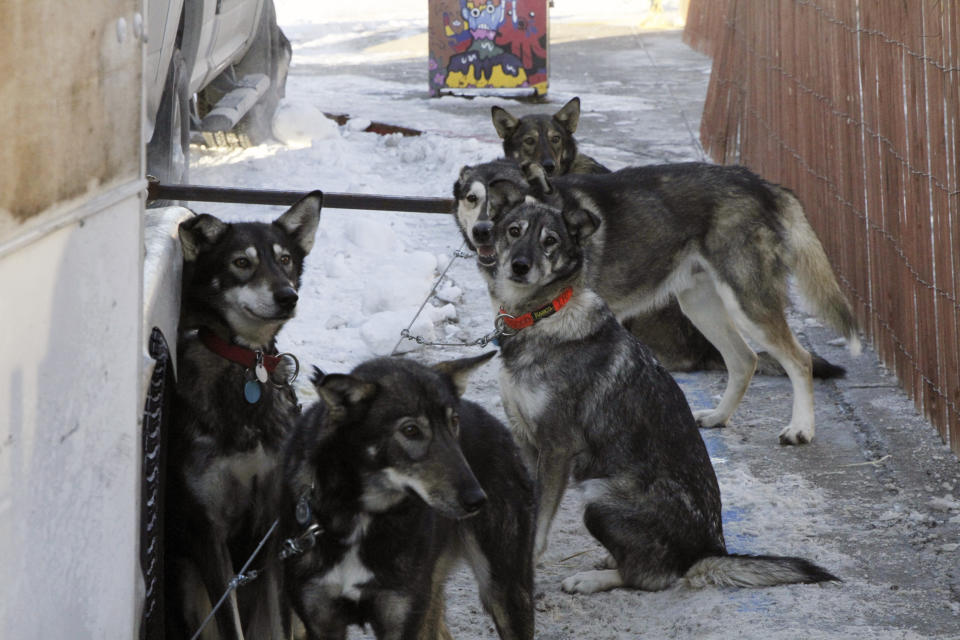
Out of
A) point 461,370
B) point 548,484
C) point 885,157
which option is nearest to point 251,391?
point 461,370

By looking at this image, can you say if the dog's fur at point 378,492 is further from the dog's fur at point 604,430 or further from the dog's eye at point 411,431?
the dog's fur at point 604,430

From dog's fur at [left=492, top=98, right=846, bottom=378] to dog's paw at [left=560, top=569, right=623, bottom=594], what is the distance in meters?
2.28

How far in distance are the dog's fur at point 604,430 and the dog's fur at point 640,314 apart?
166cm

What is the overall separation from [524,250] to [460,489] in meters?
1.76

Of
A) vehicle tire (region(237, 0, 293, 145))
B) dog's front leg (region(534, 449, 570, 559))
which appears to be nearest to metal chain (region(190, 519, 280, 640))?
dog's front leg (region(534, 449, 570, 559))

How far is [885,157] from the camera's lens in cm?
620

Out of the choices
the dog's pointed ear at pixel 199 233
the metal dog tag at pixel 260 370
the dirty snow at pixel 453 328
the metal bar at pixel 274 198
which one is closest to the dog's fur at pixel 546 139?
the dirty snow at pixel 453 328

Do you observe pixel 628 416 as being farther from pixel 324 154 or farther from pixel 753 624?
pixel 324 154

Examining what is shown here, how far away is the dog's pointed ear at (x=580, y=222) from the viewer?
14.9ft

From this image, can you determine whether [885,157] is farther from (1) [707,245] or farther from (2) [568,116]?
(2) [568,116]

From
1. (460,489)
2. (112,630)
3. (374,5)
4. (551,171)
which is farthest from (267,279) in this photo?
(374,5)

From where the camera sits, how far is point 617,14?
86.9ft

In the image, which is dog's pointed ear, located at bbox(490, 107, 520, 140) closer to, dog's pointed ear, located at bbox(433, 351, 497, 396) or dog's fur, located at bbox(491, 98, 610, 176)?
dog's fur, located at bbox(491, 98, 610, 176)

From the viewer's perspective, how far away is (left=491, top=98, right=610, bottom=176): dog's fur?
691cm
